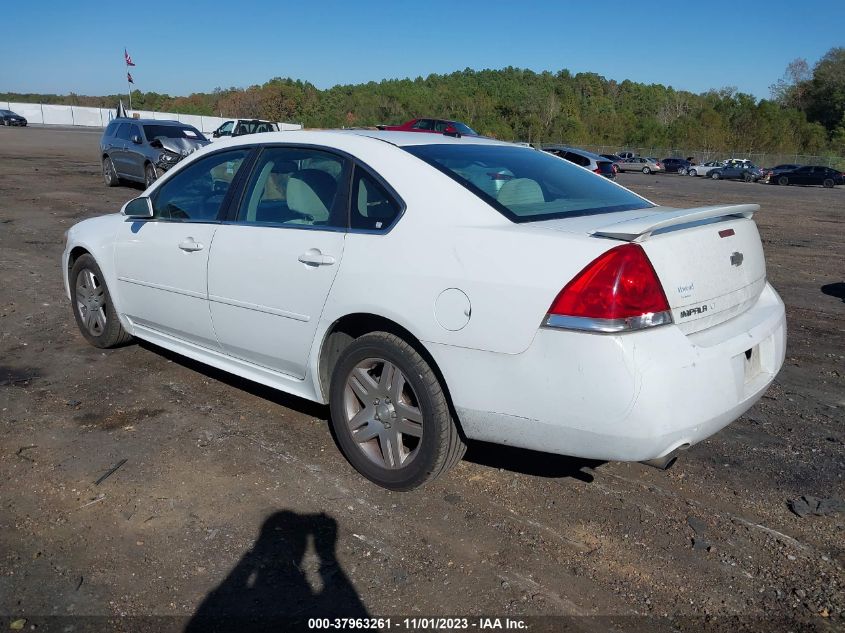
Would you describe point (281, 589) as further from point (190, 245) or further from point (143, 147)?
point (143, 147)

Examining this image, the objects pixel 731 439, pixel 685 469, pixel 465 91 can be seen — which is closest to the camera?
pixel 685 469

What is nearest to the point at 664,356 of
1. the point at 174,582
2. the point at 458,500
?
the point at 458,500

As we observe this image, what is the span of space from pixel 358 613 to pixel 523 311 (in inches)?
50.2

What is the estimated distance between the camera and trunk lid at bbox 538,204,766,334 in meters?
2.87

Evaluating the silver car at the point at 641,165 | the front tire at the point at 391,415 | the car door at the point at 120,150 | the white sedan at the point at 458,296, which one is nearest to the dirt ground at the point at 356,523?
the front tire at the point at 391,415

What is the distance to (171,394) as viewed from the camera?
4.71 meters

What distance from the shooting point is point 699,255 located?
3053 mm

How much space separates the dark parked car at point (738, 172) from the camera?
47.8 m

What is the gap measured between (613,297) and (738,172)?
170 feet

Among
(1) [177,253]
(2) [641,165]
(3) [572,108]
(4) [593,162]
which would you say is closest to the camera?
(1) [177,253]

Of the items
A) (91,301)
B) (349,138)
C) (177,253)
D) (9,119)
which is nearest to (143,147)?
(91,301)

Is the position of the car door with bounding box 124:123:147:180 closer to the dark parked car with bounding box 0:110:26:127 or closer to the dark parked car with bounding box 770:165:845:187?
the dark parked car with bounding box 770:165:845:187

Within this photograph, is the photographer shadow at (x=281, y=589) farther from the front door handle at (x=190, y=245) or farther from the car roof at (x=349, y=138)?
the car roof at (x=349, y=138)

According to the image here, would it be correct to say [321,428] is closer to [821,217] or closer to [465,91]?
[821,217]
